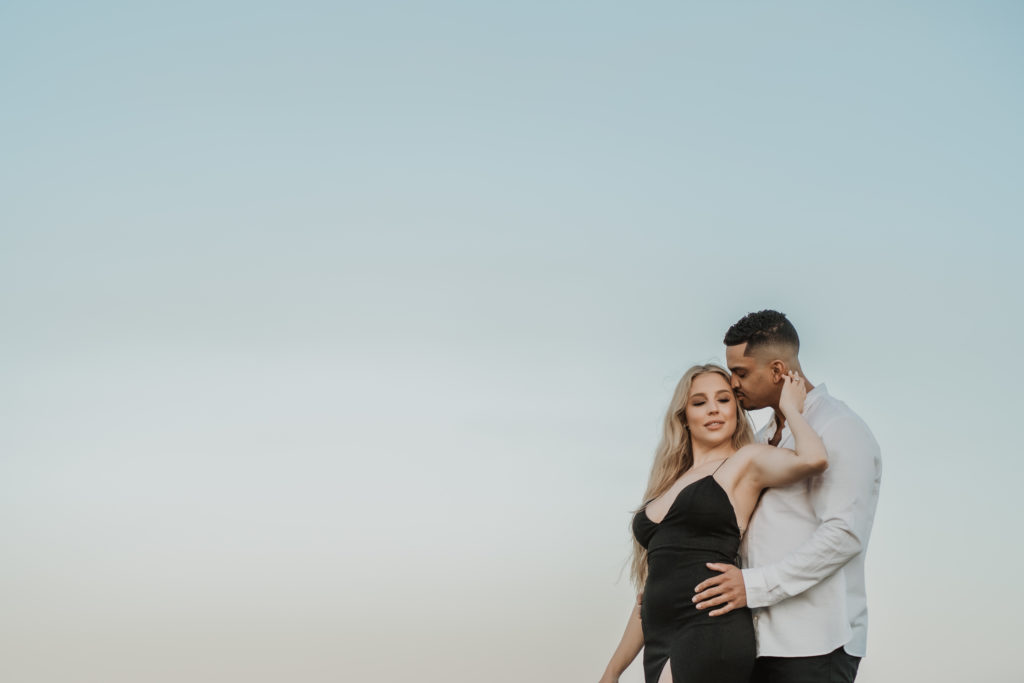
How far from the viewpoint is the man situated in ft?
16.3

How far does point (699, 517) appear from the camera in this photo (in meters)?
5.39

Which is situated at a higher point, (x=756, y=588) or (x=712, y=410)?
(x=712, y=410)

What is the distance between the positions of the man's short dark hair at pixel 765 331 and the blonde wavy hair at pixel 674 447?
314mm

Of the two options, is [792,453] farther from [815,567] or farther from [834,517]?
[815,567]

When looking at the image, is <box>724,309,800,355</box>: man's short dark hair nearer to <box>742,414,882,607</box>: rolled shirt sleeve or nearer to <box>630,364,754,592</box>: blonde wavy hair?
<box>630,364,754,592</box>: blonde wavy hair

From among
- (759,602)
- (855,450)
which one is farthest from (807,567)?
(855,450)

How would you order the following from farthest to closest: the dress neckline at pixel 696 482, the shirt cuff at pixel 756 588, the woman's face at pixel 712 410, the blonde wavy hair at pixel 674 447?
the blonde wavy hair at pixel 674 447 → the woman's face at pixel 712 410 → the dress neckline at pixel 696 482 → the shirt cuff at pixel 756 588

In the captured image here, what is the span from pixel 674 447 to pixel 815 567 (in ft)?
4.13

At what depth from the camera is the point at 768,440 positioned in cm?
595

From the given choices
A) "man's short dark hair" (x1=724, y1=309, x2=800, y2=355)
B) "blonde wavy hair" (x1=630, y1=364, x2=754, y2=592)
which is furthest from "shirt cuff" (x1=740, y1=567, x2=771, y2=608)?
"man's short dark hair" (x1=724, y1=309, x2=800, y2=355)

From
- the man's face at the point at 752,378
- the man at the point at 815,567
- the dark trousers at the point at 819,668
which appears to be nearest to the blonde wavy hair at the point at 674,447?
the man's face at the point at 752,378

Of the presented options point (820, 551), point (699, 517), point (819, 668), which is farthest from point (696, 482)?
point (819, 668)

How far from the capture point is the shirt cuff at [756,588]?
16.5 feet

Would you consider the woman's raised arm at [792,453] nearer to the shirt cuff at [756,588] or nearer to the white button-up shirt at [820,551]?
the white button-up shirt at [820,551]
